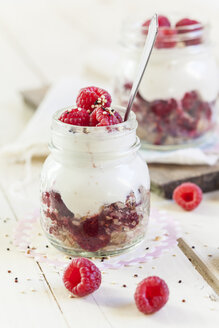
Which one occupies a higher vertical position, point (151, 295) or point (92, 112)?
point (92, 112)

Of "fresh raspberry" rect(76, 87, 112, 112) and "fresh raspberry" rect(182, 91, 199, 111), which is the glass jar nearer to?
"fresh raspberry" rect(76, 87, 112, 112)

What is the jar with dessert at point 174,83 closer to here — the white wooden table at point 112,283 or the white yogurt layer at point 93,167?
the white wooden table at point 112,283

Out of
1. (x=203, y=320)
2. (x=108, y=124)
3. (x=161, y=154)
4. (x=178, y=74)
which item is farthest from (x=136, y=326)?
(x=178, y=74)

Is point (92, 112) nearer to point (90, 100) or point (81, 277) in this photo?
point (90, 100)

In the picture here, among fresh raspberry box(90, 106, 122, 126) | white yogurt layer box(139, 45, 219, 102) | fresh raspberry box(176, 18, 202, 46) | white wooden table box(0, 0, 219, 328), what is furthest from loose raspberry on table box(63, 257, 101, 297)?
fresh raspberry box(176, 18, 202, 46)

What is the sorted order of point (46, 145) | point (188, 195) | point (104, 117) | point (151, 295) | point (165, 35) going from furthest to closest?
point (46, 145) < point (165, 35) < point (188, 195) < point (104, 117) < point (151, 295)

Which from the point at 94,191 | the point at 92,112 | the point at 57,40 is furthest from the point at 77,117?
the point at 57,40

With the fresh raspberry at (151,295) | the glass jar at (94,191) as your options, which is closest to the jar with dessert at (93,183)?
the glass jar at (94,191)
